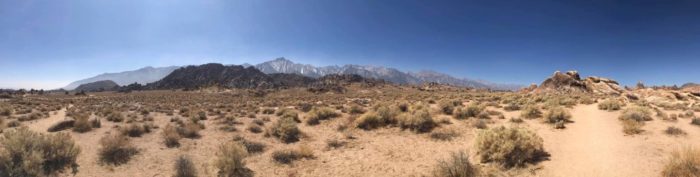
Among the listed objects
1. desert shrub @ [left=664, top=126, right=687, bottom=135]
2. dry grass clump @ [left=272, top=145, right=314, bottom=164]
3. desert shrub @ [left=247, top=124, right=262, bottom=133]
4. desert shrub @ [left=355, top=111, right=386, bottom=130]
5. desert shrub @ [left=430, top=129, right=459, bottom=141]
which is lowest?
dry grass clump @ [left=272, top=145, right=314, bottom=164]

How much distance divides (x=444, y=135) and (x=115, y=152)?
1172 cm

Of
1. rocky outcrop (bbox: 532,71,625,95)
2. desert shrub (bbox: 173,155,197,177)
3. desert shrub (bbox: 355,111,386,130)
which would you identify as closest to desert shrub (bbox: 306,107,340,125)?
desert shrub (bbox: 355,111,386,130)

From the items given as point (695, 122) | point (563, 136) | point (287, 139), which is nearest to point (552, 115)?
point (563, 136)

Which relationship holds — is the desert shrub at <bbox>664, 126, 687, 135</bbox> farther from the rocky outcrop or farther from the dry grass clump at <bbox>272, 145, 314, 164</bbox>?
the rocky outcrop

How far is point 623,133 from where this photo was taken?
36.8 feet

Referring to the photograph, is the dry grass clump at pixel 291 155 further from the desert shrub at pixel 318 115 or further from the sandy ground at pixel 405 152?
the desert shrub at pixel 318 115

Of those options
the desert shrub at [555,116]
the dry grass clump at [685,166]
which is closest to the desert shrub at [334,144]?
the dry grass clump at [685,166]

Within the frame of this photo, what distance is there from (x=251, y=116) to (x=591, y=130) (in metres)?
18.1

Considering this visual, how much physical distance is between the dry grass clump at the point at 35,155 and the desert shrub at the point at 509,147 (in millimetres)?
11076

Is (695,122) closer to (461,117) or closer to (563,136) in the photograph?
(563,136)

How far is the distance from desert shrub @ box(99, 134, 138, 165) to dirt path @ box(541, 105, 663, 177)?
12.2 meters

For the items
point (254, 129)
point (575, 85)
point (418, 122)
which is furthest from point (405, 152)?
point (575, 85)

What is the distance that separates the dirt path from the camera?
7.48m

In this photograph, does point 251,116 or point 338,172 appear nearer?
point 338,172
